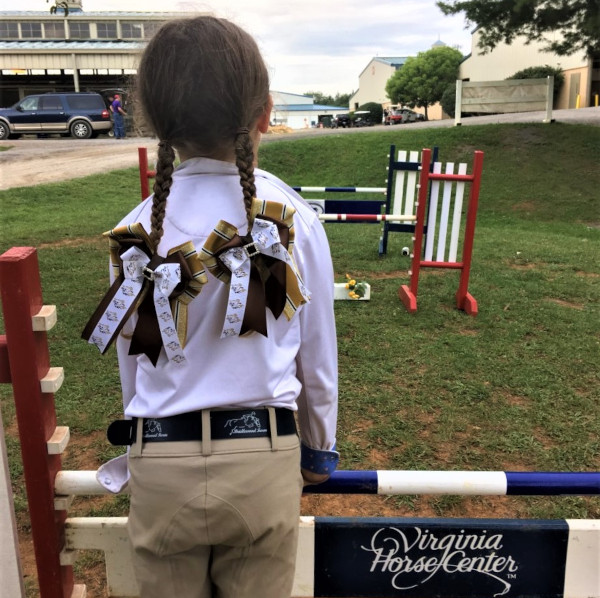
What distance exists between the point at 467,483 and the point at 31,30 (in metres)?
46.1

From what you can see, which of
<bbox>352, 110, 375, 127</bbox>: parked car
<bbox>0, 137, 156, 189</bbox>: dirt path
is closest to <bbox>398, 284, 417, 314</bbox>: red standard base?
<bbox>0, 137, 156, 189</bbox>: dirt path

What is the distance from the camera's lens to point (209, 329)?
1.25m

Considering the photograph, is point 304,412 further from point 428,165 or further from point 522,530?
point 428,165

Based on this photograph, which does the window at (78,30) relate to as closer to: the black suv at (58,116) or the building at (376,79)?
the black suv at (58,116)

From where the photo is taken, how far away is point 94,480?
166cm

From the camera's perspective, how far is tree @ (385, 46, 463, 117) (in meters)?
58.7

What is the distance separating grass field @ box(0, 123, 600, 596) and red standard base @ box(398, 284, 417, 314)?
0.25ft

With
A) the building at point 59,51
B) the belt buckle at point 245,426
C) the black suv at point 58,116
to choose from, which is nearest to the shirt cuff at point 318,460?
the belt buckle at point 245,426

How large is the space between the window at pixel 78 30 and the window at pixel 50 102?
74.0ft

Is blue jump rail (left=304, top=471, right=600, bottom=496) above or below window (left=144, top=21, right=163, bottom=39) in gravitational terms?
below

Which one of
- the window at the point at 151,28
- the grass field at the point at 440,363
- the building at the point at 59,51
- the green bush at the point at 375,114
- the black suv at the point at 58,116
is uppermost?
the building at the point at 59,51

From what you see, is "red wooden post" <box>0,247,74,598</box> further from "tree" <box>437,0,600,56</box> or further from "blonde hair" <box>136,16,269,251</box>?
"tree" <box>437,0,600,56</box>

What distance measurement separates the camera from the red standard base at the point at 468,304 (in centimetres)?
534

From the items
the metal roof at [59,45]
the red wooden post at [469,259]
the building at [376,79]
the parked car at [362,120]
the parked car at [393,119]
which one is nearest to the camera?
the red wooden post at [469,259]
